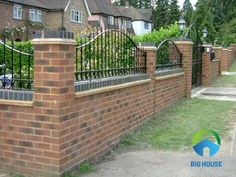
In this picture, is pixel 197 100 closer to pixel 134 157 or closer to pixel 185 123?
pixel 185 123

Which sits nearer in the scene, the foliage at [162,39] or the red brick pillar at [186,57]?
the foliage at [162,39]

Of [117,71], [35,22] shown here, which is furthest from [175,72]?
[35,22]

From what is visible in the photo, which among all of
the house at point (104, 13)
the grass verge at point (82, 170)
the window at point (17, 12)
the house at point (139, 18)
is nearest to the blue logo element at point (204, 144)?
the grass verge at point (82, 170)

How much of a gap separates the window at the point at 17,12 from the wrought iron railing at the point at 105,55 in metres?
27.3

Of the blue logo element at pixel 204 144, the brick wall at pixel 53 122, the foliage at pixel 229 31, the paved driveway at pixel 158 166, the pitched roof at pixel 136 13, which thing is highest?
the pitched roof at pixel 136 13

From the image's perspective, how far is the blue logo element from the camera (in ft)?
19.5

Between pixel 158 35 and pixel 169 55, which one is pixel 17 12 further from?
pixel 169 55

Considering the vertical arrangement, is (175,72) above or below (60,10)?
below

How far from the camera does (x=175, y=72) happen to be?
10.6 meters

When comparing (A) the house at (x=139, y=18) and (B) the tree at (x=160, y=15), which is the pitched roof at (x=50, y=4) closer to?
(A) the house at (x=139, y=18)

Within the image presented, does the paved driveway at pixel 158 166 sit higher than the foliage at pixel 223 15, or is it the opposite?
the foliage at pixel 223 15

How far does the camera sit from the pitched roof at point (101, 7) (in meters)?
48.8

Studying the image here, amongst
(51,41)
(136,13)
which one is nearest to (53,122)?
(51,41)

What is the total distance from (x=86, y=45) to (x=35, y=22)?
102 feet
